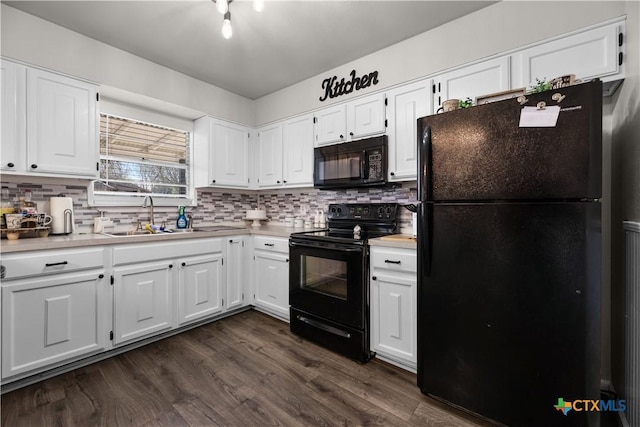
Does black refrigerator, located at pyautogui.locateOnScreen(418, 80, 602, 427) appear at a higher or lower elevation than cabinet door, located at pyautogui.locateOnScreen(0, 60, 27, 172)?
lower

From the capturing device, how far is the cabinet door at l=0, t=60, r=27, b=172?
186cm

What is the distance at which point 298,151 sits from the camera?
3.00 meters

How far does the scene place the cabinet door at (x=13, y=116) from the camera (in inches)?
73.1

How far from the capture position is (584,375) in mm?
1195

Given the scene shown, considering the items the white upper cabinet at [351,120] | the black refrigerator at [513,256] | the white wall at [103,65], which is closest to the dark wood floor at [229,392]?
the black refrigerator at [513,256]

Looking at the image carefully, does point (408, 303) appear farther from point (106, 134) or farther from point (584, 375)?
point (106, 134)

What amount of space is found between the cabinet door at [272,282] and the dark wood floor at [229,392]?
487 mm

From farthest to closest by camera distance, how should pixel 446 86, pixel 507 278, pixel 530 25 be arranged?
pixel 446 86 < pixel 530 25 < pixel 507 278

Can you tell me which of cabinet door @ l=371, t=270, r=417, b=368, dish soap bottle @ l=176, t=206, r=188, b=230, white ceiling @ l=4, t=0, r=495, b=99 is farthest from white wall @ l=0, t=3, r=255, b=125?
cabinet door @ l=371, t=270, r=417, b=368

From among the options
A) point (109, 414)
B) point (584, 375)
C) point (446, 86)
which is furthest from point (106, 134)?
point (584, 375)

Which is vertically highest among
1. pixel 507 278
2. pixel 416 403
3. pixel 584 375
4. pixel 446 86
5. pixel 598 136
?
pixel 446 86

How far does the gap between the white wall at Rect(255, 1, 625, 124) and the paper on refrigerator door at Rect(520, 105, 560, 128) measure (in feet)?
2.82

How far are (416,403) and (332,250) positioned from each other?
109cm

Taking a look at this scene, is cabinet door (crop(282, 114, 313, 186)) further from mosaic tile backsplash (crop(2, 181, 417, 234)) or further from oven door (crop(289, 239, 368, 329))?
oven door (crop(289, 239, 368, 329))
